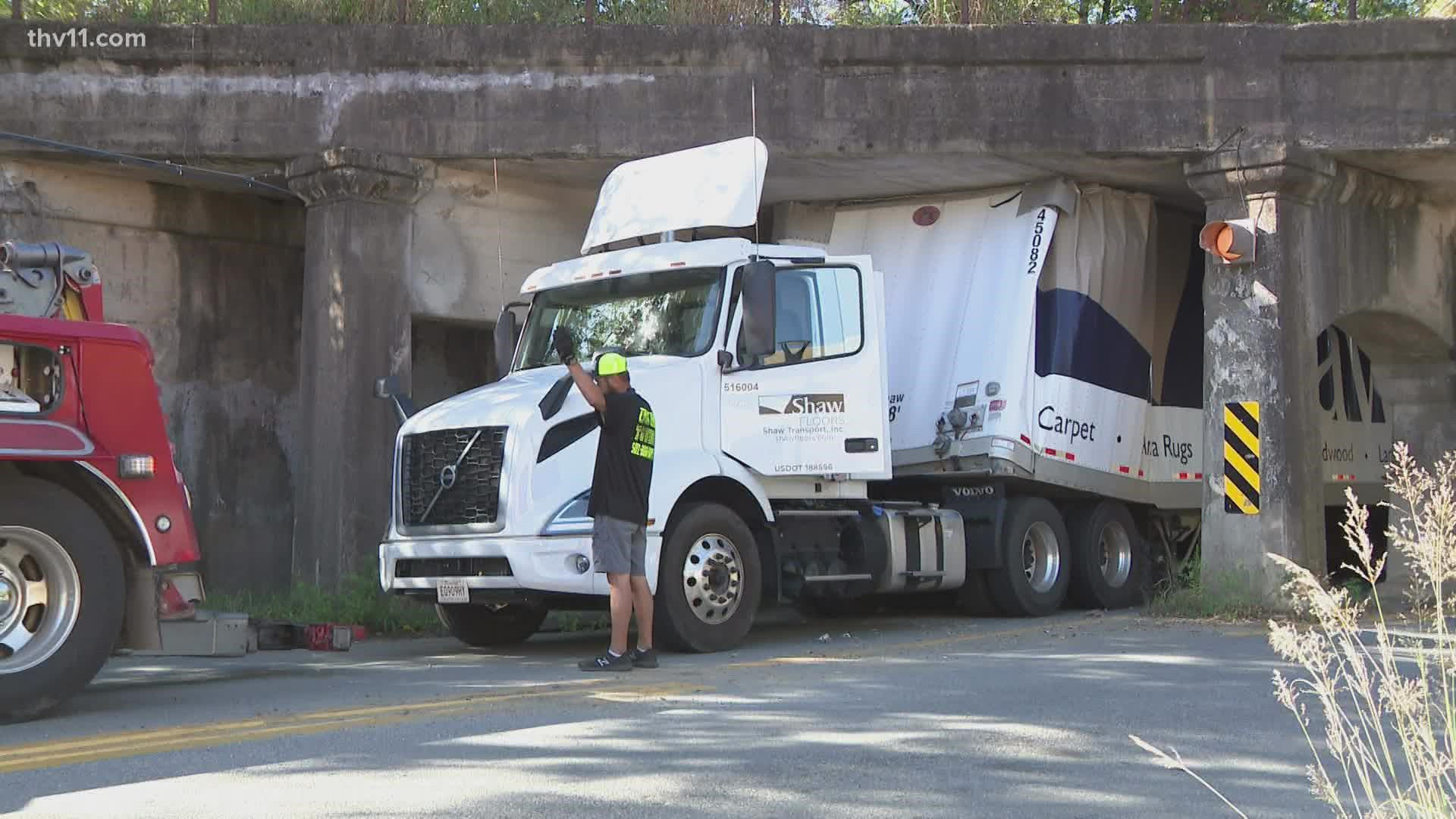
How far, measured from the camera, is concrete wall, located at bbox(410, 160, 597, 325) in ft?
46.9

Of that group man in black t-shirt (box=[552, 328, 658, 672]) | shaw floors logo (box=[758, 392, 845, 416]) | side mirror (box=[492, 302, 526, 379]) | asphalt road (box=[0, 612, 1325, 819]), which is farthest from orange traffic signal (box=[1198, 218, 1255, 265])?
man in black t-shirt (box=[552, 328, 658, 672])

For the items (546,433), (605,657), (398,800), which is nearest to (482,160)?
(546,433)

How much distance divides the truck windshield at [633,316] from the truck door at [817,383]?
280 millimetres

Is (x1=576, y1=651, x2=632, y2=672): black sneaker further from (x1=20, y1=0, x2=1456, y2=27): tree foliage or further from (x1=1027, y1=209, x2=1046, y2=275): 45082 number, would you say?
(x1=20, y1=0, x2=1456, y2=27): tree foliage

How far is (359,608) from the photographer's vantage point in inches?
510

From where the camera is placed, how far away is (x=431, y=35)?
13828 millimetres

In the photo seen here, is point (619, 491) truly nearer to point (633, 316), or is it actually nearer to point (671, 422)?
point (671, 422)

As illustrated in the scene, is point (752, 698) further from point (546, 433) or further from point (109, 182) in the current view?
point (109, 182)

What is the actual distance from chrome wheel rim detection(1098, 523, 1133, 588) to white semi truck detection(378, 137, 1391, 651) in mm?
33

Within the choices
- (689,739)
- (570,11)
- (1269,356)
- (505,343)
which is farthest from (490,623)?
(570,11)

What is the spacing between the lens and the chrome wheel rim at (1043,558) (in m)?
14.2

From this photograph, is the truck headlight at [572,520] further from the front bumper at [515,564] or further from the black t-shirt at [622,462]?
the black t-shirt at [622,462]

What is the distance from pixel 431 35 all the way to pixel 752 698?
795 cm

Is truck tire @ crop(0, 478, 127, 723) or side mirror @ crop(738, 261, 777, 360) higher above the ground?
side mirror @ crop(738, 261, 777, 360)
